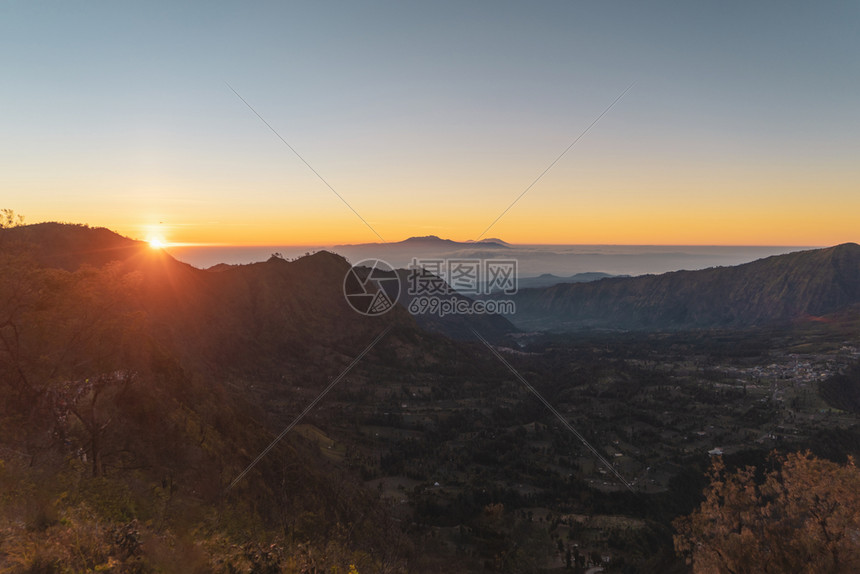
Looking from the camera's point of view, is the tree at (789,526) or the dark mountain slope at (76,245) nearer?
the tree at (789,526)

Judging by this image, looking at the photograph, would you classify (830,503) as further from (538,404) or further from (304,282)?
(304,282)

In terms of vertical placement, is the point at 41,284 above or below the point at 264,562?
above

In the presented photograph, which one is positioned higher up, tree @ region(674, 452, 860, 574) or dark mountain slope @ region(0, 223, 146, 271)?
dark mountain slope @ region(0, 223, 146, 271)

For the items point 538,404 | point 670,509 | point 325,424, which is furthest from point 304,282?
point 670,509

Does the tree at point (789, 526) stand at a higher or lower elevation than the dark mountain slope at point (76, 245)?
lower

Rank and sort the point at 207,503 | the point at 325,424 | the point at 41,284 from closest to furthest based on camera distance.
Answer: the point at 41,284, the point at 207,503, the point at 325,424

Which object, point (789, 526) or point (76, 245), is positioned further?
point (76, 245)

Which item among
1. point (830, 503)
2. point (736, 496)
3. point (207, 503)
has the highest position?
point (830, 503)

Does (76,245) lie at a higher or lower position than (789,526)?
higher
